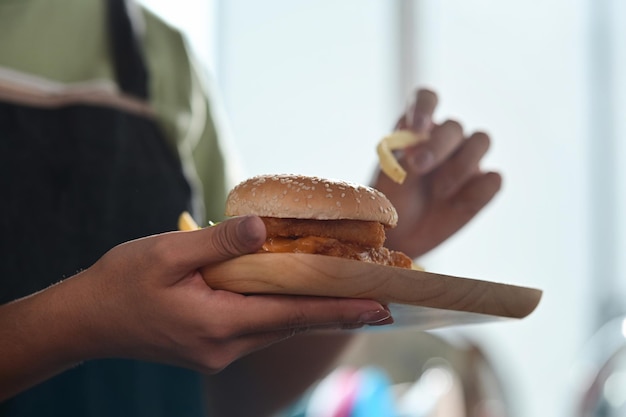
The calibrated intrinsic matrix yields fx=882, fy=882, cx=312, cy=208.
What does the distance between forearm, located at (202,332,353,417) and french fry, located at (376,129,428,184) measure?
1.01ft

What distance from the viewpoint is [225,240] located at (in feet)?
1.91

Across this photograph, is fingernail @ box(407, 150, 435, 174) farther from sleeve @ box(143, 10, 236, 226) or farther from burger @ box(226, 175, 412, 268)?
sleeve @ box(143, 10, 236, 226)

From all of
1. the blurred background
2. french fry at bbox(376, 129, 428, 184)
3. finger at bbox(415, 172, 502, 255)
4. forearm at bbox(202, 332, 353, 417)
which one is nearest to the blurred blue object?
forearm at bbox(202, 332, 353, 417)

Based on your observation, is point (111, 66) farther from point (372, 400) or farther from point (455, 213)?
point (372, 400)

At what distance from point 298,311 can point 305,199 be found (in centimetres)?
12

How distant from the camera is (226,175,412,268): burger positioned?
708 mm

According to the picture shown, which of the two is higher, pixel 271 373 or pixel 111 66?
pixel 111 66

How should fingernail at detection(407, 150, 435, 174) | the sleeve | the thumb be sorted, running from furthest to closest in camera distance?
the sleeve < fingernail at detection(407, 150, 435, 174) < the thumb

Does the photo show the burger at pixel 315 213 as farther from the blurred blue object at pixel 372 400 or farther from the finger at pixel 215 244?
the blurred blue object at pixel 372 400

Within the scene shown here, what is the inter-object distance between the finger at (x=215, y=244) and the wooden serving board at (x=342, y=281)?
0.6 inches

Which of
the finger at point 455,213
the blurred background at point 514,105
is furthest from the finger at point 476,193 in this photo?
the blurred background at point 514,105

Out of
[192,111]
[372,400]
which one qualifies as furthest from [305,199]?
[372,400]

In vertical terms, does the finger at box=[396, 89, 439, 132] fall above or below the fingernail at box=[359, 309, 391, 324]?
above

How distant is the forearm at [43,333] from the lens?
674 millimetres
